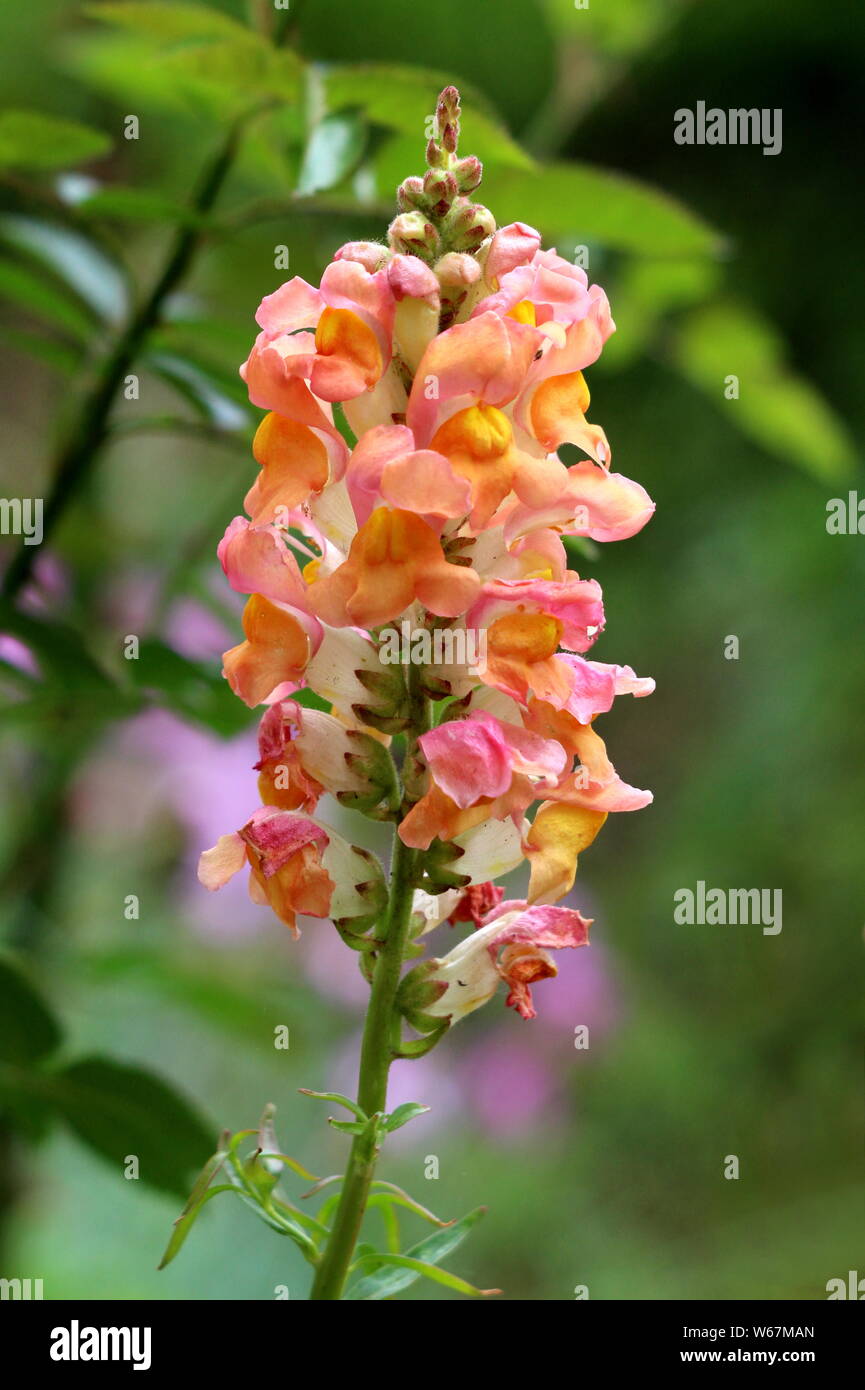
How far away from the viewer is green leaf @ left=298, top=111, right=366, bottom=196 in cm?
52

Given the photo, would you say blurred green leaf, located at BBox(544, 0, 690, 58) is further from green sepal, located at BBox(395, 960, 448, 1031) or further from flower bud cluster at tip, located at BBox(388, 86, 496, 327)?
green sepal, located at BBox(395, 960, 448, 1031)

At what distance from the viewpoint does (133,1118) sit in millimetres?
565

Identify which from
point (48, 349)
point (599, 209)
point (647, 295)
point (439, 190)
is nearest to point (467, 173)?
point (439, 190)

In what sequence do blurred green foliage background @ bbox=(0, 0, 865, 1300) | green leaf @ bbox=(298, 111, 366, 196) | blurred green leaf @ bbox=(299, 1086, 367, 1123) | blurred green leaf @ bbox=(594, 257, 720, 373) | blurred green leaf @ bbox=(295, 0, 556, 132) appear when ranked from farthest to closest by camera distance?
blurred green leaf @ bbox=(295, 0, 556, 132) < blurred green leaf @ bbox=(594, 257, 720, 373) < blurred green foliage background @ bbox=(0, 0, 865, 1300) < green leaf @ bbox=(298, 111, 366, 196) < blurred green leaf @ bbox=(299, 1086, 367, 1123)

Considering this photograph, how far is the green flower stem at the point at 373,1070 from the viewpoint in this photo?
1.29 ft

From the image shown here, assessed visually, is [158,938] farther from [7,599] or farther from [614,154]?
[614,154]

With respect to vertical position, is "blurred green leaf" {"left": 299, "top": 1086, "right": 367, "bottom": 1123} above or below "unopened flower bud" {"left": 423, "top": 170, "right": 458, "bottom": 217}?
below

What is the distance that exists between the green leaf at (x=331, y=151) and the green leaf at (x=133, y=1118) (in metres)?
0.37

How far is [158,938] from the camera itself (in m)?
1.23

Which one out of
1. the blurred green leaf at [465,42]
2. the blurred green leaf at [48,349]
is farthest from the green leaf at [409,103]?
the blurred green leaf at [465,42]

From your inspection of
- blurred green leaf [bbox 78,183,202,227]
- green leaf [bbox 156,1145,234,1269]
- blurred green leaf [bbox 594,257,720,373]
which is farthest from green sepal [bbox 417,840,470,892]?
blurred green leaf [bbox 594,257,720,373]

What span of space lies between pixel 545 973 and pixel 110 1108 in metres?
0.24

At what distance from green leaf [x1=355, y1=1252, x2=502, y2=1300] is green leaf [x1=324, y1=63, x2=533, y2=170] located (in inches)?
16.0

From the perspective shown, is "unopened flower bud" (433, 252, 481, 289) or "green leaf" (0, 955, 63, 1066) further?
"green leaf" (0, 955, 63, 1066)
